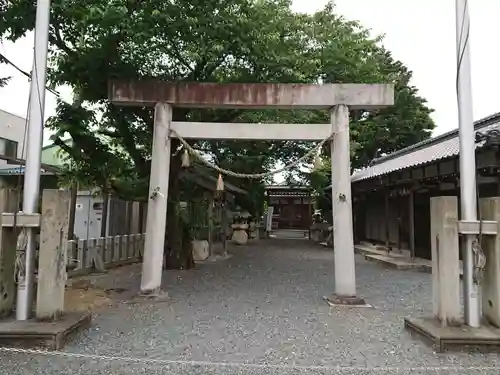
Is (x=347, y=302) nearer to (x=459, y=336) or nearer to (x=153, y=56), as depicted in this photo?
(x=459, y=336)

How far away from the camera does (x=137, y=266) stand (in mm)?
13070

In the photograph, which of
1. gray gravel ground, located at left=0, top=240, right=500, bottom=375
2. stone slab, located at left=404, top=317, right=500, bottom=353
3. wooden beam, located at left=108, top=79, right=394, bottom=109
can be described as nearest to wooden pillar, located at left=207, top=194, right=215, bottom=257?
gray gravel ground, located at left=0, top=240, right=500, bottom=375

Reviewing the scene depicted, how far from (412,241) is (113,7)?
10724mm

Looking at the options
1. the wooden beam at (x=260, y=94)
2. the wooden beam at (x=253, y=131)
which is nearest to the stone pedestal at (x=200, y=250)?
the wooden beam at (x=253, y=131)

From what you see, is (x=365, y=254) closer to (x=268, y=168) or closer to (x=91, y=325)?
(x=268, y=168)

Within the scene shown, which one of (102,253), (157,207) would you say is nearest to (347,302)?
(157,207)

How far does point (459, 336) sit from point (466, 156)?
2223 mm

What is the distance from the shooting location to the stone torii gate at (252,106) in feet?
26.5

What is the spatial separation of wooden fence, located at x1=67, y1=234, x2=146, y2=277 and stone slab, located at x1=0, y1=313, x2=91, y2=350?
17.1 feet

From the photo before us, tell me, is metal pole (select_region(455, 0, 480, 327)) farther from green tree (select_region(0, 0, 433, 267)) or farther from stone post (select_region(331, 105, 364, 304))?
green tree (select_region(0, 0, 433, 267))

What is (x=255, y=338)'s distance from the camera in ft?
18.3

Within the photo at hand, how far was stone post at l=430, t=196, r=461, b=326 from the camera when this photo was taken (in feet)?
17.7

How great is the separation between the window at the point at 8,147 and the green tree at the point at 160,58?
9.07 meters

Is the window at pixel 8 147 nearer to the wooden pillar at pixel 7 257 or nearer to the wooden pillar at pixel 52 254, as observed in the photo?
the wooden pillar at pixel 7 257
